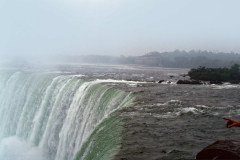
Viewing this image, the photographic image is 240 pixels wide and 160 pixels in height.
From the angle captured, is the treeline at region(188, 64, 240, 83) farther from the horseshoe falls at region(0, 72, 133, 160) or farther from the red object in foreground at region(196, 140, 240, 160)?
the red object in foreground at region(196, 140, 240, 160)

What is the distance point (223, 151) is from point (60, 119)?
43.9ft

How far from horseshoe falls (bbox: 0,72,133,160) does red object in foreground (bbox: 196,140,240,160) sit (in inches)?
102

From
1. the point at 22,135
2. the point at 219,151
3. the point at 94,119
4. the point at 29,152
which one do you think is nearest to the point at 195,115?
the point at 94,119

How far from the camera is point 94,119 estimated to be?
1254 cm

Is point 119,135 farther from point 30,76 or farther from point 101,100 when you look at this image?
point 30,76

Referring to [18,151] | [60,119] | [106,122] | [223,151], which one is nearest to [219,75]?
[60,119]

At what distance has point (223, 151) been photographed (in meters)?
4.14

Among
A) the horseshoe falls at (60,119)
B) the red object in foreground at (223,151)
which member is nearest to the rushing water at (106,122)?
the horseshoe falls at (60,119)

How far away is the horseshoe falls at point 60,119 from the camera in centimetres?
896

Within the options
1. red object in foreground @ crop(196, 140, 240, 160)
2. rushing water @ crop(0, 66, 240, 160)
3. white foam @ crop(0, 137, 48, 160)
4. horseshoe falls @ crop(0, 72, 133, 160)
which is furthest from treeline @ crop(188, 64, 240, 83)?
red object in foreground @ crop(196, 140, 240, 160)

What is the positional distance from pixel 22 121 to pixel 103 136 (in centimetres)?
1541

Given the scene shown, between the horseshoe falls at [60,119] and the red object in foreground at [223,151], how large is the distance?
2601mm

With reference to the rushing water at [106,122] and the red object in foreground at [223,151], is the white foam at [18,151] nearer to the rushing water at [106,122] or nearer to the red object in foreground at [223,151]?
the rushing water at [106,122]

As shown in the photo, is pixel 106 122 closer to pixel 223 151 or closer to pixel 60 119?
pixel 223 151
